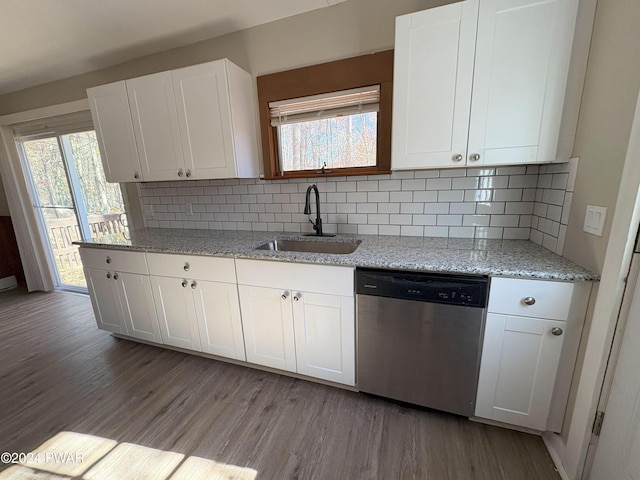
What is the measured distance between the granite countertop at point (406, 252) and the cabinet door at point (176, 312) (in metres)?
0.27

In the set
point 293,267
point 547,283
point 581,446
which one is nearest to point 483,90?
point 547,283

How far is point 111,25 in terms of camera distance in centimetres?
185

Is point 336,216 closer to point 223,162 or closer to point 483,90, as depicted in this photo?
point 223,162

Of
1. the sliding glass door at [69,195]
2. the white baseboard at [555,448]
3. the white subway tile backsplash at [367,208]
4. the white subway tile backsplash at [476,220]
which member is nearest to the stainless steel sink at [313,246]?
the white subway tile backsplash at [367,208]

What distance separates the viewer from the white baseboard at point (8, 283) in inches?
144

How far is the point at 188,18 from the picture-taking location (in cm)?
184

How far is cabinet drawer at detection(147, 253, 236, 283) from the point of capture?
172 cm

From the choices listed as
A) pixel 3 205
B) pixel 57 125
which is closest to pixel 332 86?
pixel 57 125

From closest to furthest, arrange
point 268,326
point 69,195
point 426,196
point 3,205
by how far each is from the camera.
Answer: point 268,326 < point 426,196 < point 69,195 < point 3,205

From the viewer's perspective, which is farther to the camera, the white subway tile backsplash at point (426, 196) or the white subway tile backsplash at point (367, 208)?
the white subway tile backsplash at point (367, 208)

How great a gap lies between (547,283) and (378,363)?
3.00ft

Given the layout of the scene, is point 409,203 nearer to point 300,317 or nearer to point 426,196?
point 426,196

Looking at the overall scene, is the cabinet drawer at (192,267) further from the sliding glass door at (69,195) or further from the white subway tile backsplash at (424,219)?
the sliding glass door at (69,195)

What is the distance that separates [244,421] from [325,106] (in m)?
2.12
